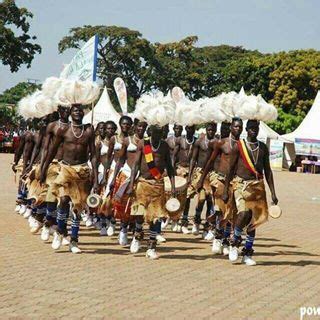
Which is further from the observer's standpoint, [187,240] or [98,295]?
[187,240]

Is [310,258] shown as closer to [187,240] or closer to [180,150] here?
[187,240]

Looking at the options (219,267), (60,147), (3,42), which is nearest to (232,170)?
(219,267)

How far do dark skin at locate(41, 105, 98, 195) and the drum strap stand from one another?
710 millimetres

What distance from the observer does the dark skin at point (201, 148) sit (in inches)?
483

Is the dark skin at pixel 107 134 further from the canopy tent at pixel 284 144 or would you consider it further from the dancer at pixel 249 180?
the canopy tent at pixel 284 144

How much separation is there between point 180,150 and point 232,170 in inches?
161

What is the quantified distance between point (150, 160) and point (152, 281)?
90.1 inches

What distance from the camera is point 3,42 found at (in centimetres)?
4881

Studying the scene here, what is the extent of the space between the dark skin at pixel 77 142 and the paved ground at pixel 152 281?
3.86ft

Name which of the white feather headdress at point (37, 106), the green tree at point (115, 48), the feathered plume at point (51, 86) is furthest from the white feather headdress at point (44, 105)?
the green tree at point (115, 48)

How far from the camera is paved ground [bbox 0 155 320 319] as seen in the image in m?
Result: 6.53

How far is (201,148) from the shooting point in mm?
12617

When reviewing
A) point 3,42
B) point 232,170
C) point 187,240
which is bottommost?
point 187,240

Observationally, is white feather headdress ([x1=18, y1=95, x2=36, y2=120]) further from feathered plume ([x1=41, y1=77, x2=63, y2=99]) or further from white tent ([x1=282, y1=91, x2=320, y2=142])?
white tent ([x1=282, y1=91, x2=320, y2=142])
